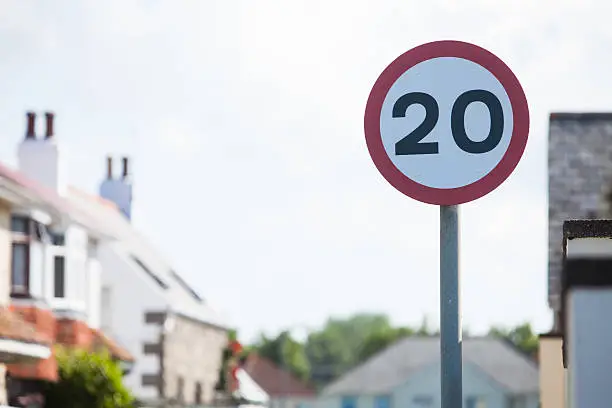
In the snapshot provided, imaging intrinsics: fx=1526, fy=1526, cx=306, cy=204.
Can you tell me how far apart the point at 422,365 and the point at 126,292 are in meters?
58.7

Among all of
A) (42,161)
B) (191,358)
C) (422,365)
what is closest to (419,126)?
(42,161)

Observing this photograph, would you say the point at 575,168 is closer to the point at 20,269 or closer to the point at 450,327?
the point at 20,269

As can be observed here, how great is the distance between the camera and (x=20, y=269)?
28875mm

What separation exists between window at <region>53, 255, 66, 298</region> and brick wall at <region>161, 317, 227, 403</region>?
10.7 m

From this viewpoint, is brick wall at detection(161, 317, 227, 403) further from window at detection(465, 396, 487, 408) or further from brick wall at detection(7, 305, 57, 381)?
window at detection(465, 396, 487, 408)

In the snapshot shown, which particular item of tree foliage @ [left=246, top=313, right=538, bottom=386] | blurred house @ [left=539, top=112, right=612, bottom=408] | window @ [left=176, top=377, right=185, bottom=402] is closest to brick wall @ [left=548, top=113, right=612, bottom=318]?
blurred house @ [left=539, top=112, right=612, bottom=408]

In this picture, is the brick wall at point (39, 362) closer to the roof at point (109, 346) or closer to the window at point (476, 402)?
the roof at point (109, 346)

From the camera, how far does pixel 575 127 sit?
26.6 meters

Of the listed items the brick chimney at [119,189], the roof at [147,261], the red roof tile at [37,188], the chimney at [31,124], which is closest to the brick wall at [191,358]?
the roof at [147,261]

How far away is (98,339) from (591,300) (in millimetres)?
30646

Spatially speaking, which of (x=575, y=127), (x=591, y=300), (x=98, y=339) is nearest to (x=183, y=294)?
(x=98, y=339)

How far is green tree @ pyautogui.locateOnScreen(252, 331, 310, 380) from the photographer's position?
142m

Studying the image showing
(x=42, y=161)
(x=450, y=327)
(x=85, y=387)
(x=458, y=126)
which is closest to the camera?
(x=450, y=327)

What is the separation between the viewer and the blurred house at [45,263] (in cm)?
2759
